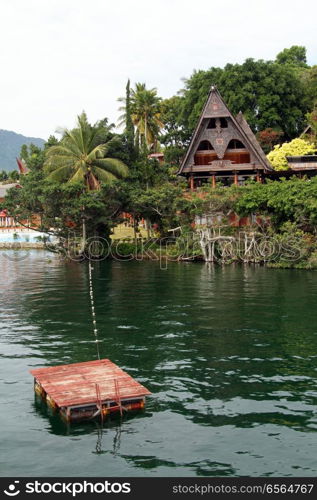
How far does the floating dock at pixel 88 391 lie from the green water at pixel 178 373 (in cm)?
36

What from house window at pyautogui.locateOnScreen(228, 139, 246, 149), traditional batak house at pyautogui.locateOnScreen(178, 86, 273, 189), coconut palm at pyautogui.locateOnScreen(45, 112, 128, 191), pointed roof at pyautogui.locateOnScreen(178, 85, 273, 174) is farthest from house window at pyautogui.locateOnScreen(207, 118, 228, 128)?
coconut palm at pyautogui.locateOnScreen(45, 112, 128, 191)

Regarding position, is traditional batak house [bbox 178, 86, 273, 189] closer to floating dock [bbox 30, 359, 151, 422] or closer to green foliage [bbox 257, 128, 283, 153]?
green foliage [bbox 257, 128, 283, 153]

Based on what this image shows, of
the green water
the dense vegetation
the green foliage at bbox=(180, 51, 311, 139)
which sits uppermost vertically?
the green foliage at bbox=(180, 51, 311, 139)

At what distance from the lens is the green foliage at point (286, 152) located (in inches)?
2564

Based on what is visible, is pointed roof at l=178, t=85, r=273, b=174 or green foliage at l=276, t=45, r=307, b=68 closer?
pointed roof at l=178, t=85, r=273, b=174

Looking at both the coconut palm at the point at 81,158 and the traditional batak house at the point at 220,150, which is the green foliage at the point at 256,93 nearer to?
the traditional batak house at the point at 220,150

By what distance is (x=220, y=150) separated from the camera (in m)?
61.1

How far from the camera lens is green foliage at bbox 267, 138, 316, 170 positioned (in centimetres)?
6512

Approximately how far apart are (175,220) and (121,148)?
9.61m

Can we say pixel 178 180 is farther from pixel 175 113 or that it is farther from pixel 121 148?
pixel 175 113

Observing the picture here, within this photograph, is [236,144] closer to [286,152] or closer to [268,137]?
[286,152]

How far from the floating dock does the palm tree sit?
6547 cm

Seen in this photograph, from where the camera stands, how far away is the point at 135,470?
45.4 feet

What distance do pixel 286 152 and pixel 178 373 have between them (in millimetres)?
48831
